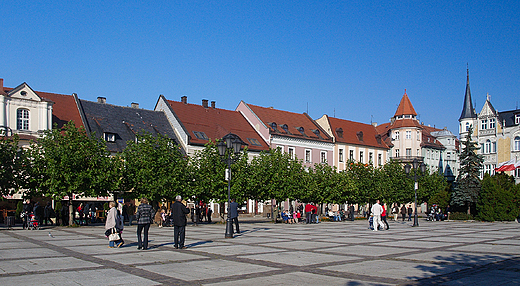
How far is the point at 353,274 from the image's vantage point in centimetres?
1062

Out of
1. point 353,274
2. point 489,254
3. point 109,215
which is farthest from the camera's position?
point 109,215

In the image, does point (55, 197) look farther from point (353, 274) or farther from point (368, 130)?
point (368, 130)

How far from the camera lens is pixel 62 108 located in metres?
44.6

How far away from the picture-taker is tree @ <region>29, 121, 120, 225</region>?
28.1 metres

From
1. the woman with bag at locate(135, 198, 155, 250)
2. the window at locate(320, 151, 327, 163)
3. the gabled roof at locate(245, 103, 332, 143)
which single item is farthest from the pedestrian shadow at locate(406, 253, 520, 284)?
the window at locate(320, 151, 327, 163)

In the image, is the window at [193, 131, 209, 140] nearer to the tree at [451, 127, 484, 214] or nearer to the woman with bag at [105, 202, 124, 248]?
the tree at [451, 127, 484, 214]

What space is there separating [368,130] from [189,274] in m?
65.9

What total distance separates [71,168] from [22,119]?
1468 centimetres

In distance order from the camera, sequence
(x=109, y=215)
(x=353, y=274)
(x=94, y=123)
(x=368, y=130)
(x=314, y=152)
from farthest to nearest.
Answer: (x=368, y=130) → (x=314, y=152) → (x=94, y=123) → (x=109, y=215) → (x=353, y=274)

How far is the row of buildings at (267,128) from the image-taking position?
40750mm

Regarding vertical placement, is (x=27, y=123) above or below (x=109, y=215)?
above

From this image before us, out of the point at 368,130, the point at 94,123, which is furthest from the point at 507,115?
the point at 94,123

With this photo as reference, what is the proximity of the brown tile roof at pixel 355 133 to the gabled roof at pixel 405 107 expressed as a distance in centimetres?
603

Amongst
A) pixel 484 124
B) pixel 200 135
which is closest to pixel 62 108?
pixel 200 135
